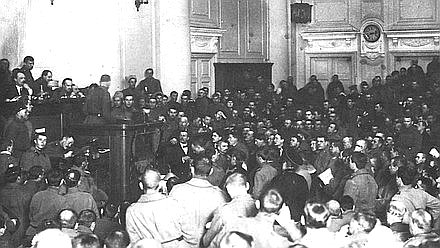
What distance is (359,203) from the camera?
9.03 metres

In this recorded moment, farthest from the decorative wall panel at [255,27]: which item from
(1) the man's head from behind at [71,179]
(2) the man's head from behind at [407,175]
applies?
(1) the man's head from behind at [71,179]

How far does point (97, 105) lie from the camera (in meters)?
14.0

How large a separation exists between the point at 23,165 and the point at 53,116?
9.93 feet

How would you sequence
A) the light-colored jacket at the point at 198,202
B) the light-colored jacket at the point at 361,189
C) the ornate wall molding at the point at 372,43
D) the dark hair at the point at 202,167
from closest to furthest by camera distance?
the light-colored jacket at the point at 198,202, the dark hair at the point at 202,167, the light-colored jacket at the point at 361,189, the ornate wall molding at the point at 372,43

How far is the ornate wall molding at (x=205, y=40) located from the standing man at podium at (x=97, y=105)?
4.84 metres

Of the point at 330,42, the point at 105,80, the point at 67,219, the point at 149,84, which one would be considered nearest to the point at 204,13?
the point at 149,84

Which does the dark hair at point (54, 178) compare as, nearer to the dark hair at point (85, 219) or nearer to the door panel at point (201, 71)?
the dark hair at point (85, 219)

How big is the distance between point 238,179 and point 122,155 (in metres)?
3.64

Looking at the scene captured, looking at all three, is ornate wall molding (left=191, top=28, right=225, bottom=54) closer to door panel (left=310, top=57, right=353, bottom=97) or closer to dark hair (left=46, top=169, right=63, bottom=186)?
door panel (left=310, top=57, right=353, bottom=97)

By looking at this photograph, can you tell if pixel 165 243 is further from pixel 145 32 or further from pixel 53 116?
pixel 145 32

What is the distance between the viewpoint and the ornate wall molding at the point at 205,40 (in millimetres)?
19219

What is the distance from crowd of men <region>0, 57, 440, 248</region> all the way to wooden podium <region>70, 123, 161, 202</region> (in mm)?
261

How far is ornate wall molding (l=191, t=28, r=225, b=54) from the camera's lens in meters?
19.2

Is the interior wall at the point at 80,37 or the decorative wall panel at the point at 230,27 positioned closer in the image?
the interior wall at the point at 80,37
